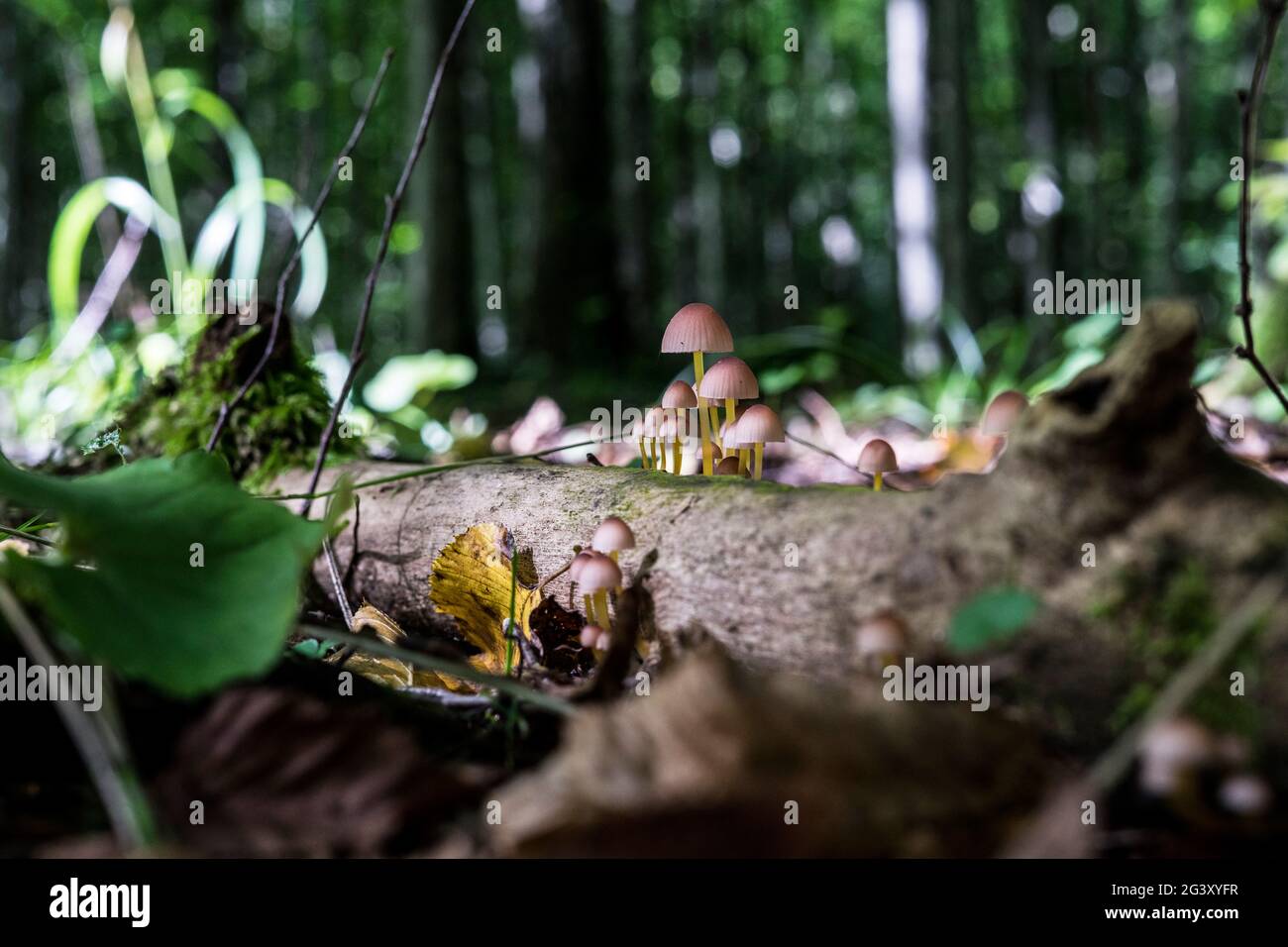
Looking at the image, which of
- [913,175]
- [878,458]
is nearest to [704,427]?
[878,458]

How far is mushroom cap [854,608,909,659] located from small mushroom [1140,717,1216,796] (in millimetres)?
336

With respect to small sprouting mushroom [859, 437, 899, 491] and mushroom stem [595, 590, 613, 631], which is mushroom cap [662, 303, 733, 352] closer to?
small sprouting mushroom [859, 437, 899, 491]

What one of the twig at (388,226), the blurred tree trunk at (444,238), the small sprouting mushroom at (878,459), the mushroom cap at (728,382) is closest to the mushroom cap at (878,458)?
the small sprouting mushroom at (878,459)

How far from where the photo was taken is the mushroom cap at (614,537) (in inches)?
67.9

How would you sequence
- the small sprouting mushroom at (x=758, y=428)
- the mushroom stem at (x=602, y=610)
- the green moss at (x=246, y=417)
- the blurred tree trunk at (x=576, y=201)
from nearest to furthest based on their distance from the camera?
the mushroom stem at (x=602, y=610) < the small sprouting mushroom at (x=758, y=428) < the green moss at (x=246, y=417) < the blurred tree trunk at (x=576, y=201)

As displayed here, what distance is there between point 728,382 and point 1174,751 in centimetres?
136

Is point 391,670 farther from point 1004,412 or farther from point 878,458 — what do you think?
point 1004,412

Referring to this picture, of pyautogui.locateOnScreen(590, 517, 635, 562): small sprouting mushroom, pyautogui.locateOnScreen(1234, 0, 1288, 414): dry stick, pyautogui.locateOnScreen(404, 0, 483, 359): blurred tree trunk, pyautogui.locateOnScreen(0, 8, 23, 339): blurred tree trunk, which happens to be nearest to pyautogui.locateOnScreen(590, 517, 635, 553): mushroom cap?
pyautogui.locateOnScreen(590, 517, 635, 562): small sprouting mushroom

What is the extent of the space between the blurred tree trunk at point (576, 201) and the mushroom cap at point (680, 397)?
7.12 metres

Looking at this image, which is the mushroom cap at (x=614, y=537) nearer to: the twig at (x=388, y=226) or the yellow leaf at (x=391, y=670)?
the yellow leaf at (x=391, y=670)
